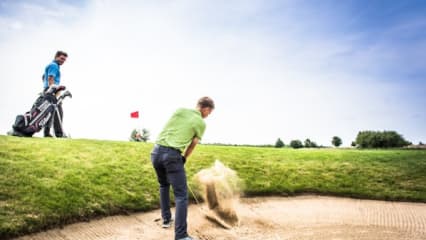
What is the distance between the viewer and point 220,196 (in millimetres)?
7633

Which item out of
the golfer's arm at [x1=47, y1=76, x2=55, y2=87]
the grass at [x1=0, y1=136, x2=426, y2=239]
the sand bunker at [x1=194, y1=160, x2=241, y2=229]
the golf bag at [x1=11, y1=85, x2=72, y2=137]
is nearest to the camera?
the grass at [x1=0, y1=136, x2=426, y2=239]

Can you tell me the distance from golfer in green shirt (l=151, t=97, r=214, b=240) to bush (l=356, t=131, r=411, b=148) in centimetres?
2813

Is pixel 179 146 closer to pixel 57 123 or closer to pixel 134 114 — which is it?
pixel 57 123

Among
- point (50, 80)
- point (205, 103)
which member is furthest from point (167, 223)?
point (50, 80)

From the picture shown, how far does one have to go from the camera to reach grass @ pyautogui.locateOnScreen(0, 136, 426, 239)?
7.16 metres

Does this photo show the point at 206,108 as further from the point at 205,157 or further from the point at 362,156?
the point at 362,156

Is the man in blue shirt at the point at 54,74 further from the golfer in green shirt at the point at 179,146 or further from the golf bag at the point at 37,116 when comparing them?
the golfer in green shirt at the point at 179,146

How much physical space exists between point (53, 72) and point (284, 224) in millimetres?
9589

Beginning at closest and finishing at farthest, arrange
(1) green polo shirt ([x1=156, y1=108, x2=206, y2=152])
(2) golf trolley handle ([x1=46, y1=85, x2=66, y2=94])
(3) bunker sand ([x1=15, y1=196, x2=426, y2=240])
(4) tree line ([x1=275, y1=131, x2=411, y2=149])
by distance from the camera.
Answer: (1) green polo shirt ([x1=156, y1=108, x2=206, y2=152])
(3) bunker sand ([x1=15, y1=196, x2=426, y2=240])
(2) golf trolley handle ([x1=46, y1=85, x2=66, y2=94])
(4) tree line ([x1=275, y1=131, x2=411, y2=149])

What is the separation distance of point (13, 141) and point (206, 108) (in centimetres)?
741

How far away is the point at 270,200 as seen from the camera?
398 inches

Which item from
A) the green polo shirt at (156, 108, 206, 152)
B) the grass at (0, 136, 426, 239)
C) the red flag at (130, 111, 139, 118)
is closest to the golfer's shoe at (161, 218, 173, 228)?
the grass at (0, 136, 426, 239)

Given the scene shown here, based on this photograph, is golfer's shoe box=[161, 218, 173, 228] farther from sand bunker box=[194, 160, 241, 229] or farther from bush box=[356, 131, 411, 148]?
bush box=[356, 131, 411, 148]

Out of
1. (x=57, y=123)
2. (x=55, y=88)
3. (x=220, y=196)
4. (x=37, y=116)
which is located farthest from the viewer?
(x=57, y=123)
